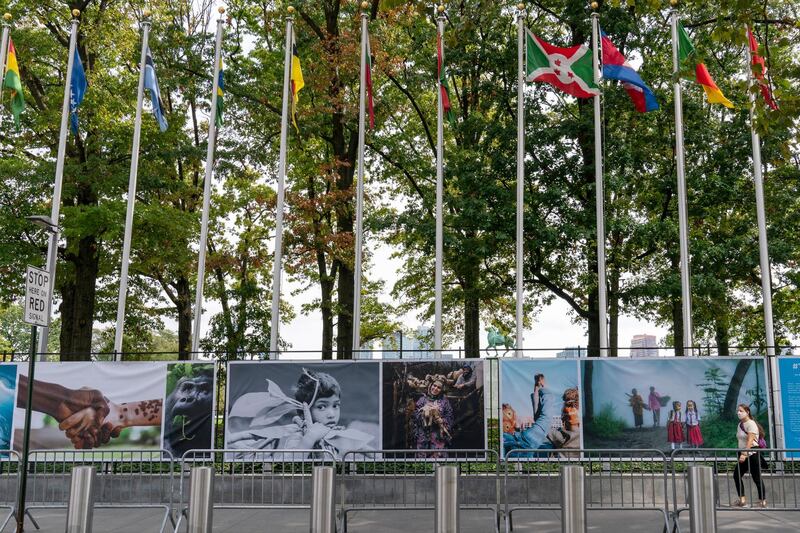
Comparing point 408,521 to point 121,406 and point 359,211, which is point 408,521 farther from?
point 359,211

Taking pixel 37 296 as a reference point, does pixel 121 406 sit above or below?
below

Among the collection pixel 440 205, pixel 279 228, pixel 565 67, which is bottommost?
pixel 279 228

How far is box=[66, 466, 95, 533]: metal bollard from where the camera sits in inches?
382

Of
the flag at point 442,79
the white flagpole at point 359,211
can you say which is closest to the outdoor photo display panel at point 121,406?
the white flagpole at point 359,211

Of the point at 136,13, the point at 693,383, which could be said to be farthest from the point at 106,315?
the point at 693,383

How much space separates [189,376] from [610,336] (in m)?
16.1

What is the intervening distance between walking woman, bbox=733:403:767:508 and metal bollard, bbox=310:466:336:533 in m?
7.22

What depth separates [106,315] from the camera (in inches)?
1276

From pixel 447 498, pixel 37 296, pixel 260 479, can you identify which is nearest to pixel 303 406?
pixel 260 479

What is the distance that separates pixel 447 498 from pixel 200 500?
10.9ft

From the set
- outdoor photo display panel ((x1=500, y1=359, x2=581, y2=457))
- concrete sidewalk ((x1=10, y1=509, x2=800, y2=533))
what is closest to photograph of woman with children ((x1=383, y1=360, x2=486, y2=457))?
outdoor photo display panel ((x1=500, y1=359, x2=581, y2=457))

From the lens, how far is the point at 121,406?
15.4 m

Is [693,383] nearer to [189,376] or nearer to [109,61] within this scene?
[189,376]

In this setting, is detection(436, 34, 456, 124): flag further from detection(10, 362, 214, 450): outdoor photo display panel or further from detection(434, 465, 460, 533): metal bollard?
detection(434, 465, 460, 533): metal bollard
